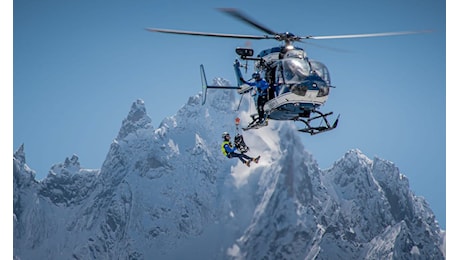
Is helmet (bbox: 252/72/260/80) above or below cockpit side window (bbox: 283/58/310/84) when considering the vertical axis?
below

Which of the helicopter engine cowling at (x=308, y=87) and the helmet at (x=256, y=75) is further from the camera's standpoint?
the helmet at (x=256, y=75)

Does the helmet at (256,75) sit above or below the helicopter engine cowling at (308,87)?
above

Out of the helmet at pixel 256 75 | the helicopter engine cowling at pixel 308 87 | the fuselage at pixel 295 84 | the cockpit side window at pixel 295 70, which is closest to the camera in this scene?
the helicopter engine cowling at pixel 308 87

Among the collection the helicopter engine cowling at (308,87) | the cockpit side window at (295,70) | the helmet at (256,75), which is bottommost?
the helicopter engine cowling at (308,87)

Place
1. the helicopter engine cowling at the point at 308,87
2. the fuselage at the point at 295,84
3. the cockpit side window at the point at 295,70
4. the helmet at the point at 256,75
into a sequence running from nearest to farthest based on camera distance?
1. the helicopter engine cowling at the point at 308,87
2. the fuselage at the point at 295,84
3. the cockpit side window at the point at 295,70
4. the helmet at the point at 256,75

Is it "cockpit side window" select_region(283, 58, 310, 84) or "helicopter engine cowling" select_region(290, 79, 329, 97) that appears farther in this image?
"cockpit side window" select_region(283, 58, 310, 84)

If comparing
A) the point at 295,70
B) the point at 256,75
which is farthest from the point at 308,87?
the point at 256,75

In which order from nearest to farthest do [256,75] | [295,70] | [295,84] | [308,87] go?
[308,87], [295,84], [295,70], [256,75]

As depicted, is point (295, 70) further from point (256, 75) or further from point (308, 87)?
point (256, 75)

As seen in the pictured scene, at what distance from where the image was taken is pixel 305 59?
121 ft

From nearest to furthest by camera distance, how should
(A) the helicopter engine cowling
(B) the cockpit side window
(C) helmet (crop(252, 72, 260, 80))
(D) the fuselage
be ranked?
(A) the helicopter engine cowling < (D) the fuselage < (B) the cockpit side window < (C) helmet (crop(252, 72, 260, 80))

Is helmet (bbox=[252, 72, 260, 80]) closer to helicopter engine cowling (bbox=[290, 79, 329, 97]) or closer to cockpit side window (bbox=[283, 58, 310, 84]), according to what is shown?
cockpit side window (bbox=[283, 58, 310, 84])

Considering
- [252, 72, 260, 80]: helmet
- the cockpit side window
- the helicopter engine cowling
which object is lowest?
the helicopter engine cowling

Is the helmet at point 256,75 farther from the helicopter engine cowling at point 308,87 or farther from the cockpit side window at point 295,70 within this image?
the helicopter engine cowling at point 308,87
